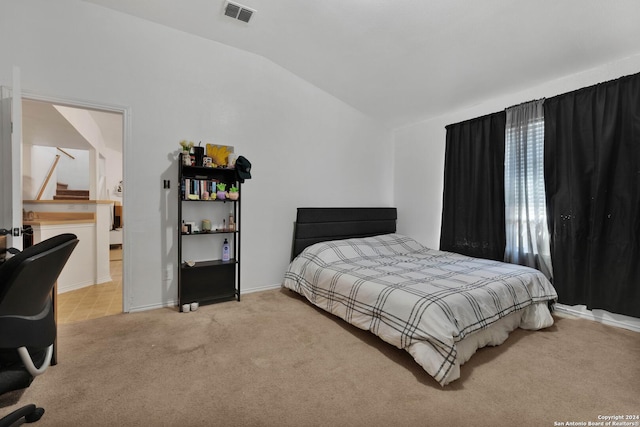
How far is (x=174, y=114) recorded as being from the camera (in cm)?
305

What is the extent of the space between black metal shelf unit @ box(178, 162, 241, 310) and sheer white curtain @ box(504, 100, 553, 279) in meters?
3.06

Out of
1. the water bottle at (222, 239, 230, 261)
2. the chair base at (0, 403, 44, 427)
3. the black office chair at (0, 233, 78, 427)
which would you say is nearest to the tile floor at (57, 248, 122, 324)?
the water bottle at (222, 239, 230, 261)

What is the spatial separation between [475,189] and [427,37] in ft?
6.08

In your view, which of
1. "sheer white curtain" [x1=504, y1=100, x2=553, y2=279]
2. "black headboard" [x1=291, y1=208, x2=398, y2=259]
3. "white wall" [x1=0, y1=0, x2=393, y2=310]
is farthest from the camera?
"black headboard" [x1=291, y1=208, x2=398, y2=259]

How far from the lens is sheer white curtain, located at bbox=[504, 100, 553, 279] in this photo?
311 cm

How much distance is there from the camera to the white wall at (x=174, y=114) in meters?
2.55

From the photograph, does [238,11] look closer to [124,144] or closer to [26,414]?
[124,144]

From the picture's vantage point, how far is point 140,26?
9.43ft

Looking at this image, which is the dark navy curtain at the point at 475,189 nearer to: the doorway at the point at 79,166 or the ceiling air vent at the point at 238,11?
the ceiling air vent at the point at 238,11

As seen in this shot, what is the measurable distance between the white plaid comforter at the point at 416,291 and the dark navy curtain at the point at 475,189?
38 centimetres

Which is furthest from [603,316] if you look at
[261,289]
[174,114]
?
[174,114]

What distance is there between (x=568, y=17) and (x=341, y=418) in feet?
10.8

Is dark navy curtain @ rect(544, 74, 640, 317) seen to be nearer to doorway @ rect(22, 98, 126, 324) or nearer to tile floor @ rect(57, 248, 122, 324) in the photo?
doorway @ rect(22, 98, 126, 324)

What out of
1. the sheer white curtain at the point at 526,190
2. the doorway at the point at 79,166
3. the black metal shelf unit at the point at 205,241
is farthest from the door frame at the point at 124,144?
the sheer white curtain at the point at 526,190
